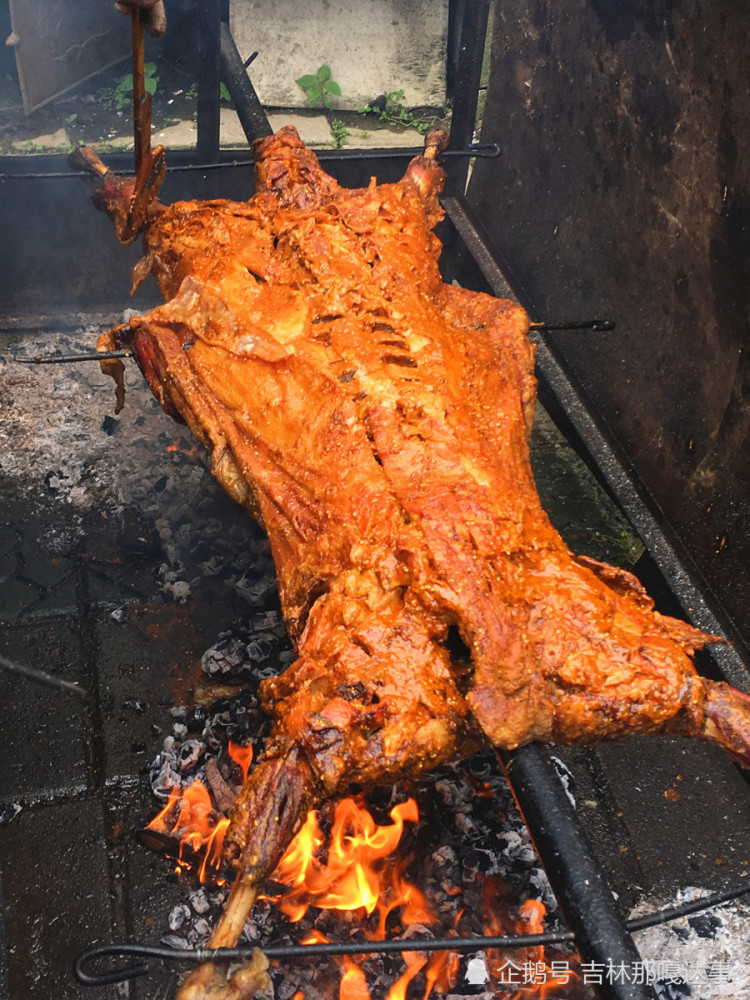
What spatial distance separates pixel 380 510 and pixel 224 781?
1396 mm

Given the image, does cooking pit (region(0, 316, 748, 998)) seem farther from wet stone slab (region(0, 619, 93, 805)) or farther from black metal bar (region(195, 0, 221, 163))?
black metal bar (region(195, 0, 221, 163))

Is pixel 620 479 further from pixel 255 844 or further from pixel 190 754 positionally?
pixel 255 844

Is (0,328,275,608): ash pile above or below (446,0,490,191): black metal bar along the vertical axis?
below

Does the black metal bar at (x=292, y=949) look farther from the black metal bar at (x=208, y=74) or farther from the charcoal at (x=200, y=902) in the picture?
the black metal bar at (x=208, y=74)

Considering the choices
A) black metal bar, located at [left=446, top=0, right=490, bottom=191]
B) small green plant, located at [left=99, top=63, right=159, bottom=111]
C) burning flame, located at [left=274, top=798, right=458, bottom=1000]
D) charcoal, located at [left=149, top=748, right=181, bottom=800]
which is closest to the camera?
burning flame, located at [left=274, top=798, right=458, bottom=1000]

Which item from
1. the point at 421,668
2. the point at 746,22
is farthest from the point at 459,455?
the point at 746,22

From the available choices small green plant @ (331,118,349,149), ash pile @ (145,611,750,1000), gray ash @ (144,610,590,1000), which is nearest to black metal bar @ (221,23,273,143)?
gray ash @ (144,610,590,1000)

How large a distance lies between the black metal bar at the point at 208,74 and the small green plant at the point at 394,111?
13.6ft

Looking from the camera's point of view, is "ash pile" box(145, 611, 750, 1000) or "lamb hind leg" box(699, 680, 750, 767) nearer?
"lamb hind leg" box(699, 680, 750, 767)

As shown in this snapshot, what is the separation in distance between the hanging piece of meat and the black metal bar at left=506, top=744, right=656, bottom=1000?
107mm

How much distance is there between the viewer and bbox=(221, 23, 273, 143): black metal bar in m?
4.10

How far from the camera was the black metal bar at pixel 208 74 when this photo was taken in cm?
434

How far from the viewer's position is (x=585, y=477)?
493 centimetres

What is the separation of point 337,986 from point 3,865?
4.18ft
